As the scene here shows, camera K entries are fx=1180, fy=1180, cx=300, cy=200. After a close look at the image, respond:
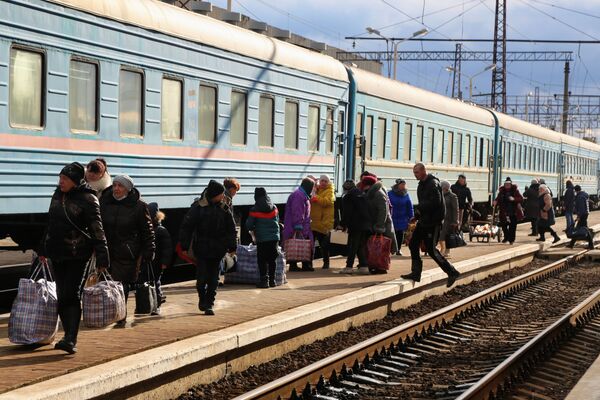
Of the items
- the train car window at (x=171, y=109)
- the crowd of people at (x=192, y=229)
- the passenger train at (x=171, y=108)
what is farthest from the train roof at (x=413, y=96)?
the train car window at (x=171, y=109)

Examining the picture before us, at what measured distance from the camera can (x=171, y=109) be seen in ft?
51.7

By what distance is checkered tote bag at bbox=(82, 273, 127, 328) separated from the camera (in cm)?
1032

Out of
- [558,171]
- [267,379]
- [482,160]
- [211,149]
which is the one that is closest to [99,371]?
[267,379]

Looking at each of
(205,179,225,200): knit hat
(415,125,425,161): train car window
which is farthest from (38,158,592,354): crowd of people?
(415,125,425,161): train car window

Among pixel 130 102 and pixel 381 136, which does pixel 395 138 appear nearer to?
pixel 381 136

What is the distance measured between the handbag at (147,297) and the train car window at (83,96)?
229cm

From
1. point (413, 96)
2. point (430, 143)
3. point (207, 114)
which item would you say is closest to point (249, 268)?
point (207, 114)

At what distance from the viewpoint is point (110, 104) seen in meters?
14.1

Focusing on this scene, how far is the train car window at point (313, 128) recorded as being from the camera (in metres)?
20.8

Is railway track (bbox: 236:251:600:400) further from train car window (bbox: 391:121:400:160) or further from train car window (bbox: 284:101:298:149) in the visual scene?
train car window (bbox: 391:121:400:160)

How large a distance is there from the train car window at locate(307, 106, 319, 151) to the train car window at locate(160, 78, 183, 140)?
16.7 feet

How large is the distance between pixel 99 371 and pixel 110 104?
611 centimetres

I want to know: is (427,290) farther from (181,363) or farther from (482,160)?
(482,160)

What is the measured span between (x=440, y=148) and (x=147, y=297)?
1922cm
